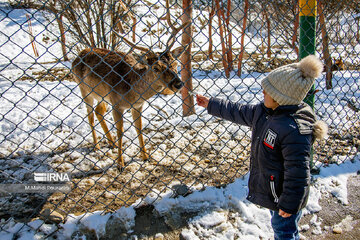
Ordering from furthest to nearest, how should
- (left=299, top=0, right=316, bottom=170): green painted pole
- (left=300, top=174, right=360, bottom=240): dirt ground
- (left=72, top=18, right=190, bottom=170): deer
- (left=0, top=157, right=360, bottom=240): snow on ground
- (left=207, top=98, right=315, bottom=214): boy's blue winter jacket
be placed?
(left=72, top=18, right=190, bottom=170): deer < (left=299, top=0, right=316, bottom=170): green painted pole < (left=300, top=174, right=360, bottom=240): dirt ground < (left=0, top=157, right=360, bottom=240): snow on ground < (left=207, top=98, right=315, bottom=214): boy's blue winter jacket

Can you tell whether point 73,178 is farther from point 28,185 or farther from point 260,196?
point 260,196

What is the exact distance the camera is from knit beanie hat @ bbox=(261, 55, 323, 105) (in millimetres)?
1770

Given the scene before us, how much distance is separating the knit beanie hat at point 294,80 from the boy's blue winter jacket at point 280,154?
0.27ft

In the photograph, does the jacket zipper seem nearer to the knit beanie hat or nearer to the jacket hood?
the jacket hood

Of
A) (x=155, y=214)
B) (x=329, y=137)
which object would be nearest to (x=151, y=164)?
(x=155, y=214)

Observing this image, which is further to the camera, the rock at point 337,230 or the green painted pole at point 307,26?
the green painted pole at point 307,26

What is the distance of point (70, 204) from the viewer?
2.82 metres

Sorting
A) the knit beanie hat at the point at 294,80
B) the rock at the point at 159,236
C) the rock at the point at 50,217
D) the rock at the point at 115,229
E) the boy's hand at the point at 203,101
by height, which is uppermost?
the knit beanie hat at the point at 294,80

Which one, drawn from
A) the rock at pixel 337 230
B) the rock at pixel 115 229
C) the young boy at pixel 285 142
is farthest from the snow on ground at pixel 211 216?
the young boy at pixel 285 142

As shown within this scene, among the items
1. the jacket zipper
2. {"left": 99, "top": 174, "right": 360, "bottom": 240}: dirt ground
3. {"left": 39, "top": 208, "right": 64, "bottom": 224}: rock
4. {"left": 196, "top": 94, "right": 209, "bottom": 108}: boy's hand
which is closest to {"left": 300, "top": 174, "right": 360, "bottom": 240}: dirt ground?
{"left": 99, "top": 174, "right": 360, "bottom": 240}: dirt ground

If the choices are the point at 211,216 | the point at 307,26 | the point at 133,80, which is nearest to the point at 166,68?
the point at 133,80

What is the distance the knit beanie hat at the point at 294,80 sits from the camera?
177cm

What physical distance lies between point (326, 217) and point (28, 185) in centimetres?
324

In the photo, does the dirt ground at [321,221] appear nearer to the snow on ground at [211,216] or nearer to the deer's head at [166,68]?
the snow on ground at [211,216]
